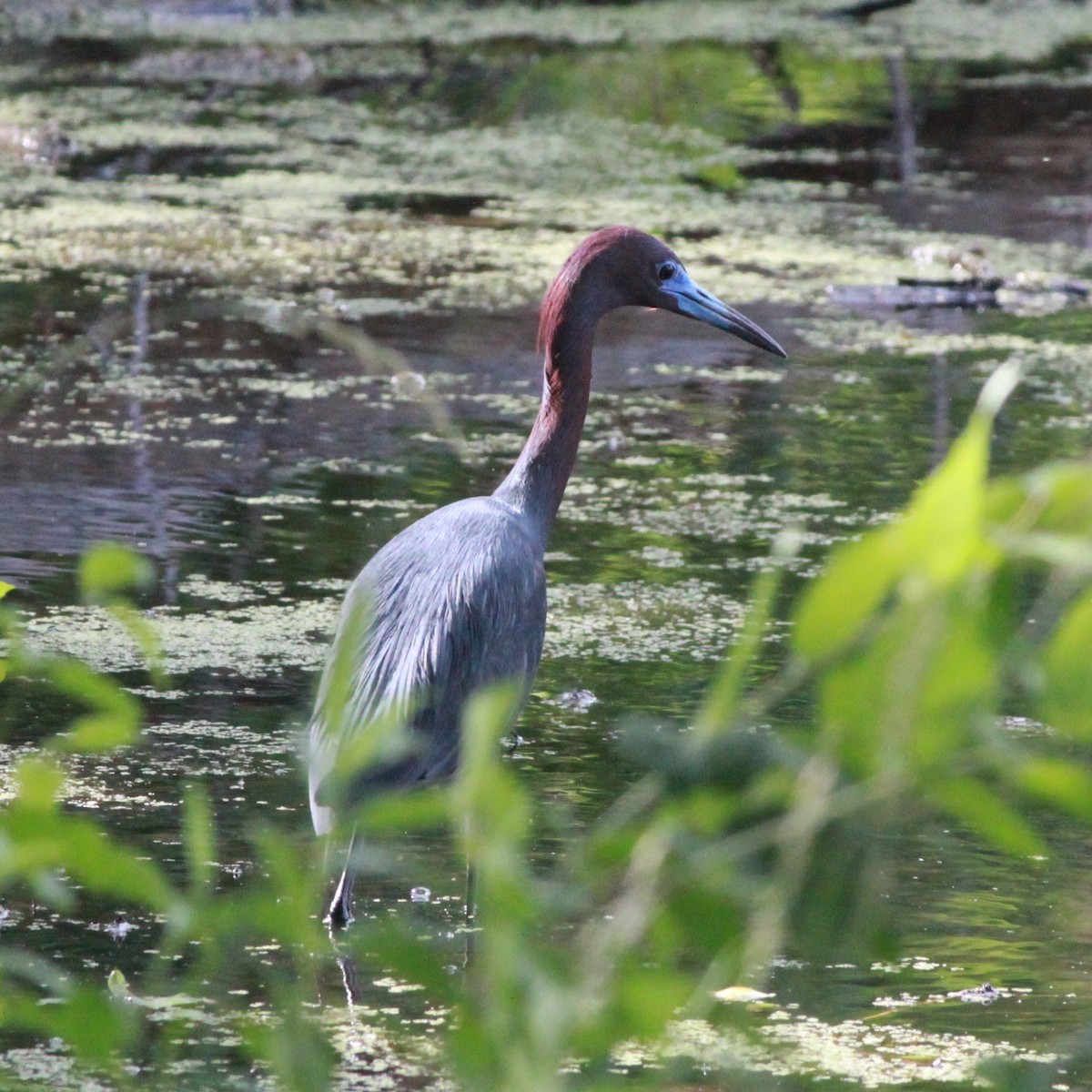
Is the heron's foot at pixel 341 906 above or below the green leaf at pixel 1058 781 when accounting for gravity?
below

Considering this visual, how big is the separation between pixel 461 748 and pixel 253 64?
11.8 meters

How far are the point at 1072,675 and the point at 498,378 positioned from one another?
6595 millimetres

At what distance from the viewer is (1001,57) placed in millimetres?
15711

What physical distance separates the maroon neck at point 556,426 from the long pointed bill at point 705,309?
0.31 meters

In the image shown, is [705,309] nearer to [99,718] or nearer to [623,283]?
[623,283]

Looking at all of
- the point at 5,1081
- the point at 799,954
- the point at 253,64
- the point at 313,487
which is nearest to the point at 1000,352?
the point at 313,487

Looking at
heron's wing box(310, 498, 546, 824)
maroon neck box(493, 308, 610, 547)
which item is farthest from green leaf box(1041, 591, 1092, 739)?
maroon neck box(493, 308, 610, 547)

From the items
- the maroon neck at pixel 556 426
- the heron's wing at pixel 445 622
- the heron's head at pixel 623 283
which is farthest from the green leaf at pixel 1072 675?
the heron's head at pixel 623 283

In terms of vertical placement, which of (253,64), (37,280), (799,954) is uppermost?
(253,64)

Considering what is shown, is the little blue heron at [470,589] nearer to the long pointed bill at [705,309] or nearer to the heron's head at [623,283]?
the heron's head at [623,283]

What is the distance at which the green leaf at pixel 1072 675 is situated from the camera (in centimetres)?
69

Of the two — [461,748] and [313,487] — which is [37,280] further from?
[461,748]

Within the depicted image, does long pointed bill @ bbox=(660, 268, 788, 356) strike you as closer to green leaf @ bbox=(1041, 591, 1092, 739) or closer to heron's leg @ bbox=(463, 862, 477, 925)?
heron's leg @ bbox=(463, 862, 477, 925)

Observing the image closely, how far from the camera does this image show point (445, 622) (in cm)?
335
